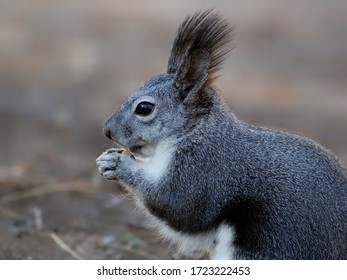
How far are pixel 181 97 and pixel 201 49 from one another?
0.27 meters

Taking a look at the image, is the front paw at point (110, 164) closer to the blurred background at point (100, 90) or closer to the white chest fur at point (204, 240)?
the white chest fur at point (204, 240)

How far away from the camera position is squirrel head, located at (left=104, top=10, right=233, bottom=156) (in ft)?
15.1

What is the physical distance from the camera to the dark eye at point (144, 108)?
4.62 m

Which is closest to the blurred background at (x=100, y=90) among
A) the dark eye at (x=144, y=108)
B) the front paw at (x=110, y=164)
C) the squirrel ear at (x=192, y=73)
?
the front paw at (x=110, y=164)

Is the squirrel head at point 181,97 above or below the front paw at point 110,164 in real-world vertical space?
above

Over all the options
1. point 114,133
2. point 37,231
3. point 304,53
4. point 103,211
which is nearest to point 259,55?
point 304,53

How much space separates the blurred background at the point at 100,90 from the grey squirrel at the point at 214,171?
105cm

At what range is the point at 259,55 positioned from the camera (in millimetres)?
11188

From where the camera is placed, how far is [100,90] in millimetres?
10000

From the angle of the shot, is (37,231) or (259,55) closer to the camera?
(37,231)

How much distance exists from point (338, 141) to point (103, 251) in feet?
12.2
